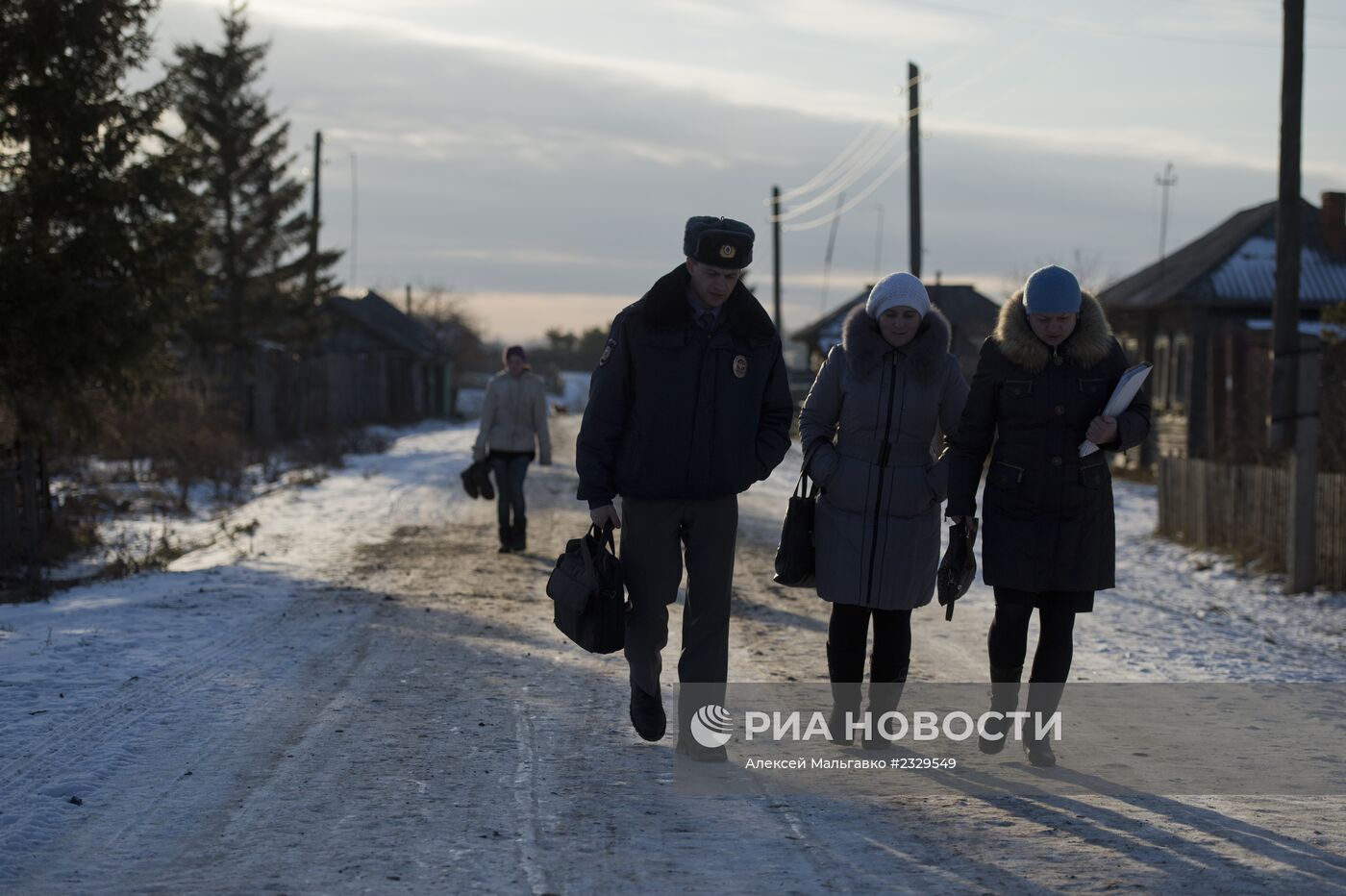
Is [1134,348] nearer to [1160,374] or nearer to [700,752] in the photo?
[1160,374]

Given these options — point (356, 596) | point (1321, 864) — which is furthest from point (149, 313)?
point (1321, 864)

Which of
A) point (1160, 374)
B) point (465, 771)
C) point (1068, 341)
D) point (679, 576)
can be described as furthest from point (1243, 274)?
point (465, 771)

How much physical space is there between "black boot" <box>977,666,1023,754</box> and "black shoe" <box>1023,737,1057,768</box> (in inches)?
6.3

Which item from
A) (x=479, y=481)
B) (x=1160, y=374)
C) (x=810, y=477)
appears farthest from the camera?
(x=1160, y=374)

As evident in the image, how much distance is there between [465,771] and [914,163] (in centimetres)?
1843

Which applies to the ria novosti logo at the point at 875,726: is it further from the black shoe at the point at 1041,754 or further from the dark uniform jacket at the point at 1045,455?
the dark uniform jacket at the point at 1045,455

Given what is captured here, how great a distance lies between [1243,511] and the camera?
1433 cm

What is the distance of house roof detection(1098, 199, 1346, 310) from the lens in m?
30.4

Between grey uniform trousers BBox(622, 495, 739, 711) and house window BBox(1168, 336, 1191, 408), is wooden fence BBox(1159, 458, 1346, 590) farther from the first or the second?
house window BBox(1168, 336, 1191, 408)

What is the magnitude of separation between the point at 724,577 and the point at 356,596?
5534mm

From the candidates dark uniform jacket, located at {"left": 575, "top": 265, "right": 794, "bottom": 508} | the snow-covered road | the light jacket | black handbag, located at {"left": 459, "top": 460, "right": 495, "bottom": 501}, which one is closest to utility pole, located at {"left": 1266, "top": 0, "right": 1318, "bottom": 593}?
the snow-covered road

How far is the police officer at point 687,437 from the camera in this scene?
5.53 meters

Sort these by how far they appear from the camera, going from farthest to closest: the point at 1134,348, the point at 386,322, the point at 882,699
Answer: the point at 386,322 → the point at 1134,348 → the point at 882,699

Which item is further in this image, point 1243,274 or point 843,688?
point 1243,274
